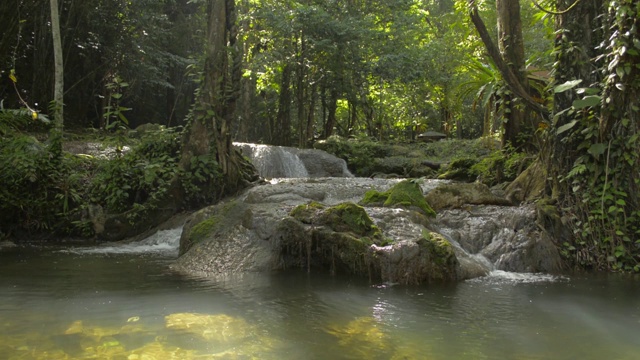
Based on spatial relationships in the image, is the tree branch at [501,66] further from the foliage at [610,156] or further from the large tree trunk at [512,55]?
Result: the foliage at [610,156]

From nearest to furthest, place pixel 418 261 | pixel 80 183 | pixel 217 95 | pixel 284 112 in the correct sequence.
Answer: pixel 418 261, pixel 80 183, pixel 217 95, pixel 284 112

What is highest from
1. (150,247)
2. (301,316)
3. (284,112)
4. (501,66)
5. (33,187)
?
(284,112)

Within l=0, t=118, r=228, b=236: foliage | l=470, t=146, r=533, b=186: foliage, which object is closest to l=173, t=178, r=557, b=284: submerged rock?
l=470, t=146, r=533, b=186: foliage

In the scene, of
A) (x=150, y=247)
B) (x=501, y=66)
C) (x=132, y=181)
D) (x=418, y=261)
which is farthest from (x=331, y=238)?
(x=132, y=181)

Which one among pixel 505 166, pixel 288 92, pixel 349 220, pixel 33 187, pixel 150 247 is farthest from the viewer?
pixel 288 92

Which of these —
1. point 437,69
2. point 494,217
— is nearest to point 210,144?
point 494,217

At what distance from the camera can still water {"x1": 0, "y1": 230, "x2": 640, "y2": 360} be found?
3754 mm

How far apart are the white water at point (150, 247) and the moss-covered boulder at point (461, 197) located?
447cm

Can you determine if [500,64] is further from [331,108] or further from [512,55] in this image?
[331,108]

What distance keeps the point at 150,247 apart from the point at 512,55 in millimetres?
7604

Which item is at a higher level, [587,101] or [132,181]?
[587,101]

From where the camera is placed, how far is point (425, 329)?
4367mm

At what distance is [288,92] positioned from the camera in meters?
19.4

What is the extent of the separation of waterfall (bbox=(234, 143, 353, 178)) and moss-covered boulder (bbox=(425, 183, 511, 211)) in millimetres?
6293
